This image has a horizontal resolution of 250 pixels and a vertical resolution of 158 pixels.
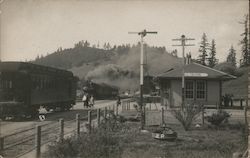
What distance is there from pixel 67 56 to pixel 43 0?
567ft

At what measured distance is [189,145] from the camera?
12.4 m

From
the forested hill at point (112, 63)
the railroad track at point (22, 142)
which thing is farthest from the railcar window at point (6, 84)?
the forested hill at point (112, 63)

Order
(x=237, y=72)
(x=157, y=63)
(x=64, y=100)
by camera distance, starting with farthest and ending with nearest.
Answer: (x=157, y=63), (x=237, y=72), (x=64, y=100)

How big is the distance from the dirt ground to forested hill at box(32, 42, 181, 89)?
1024 inches

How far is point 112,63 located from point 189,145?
14570cm

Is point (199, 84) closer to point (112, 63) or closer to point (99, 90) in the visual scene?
point (99, 90)

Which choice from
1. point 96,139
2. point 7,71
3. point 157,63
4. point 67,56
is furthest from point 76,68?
point 96,139

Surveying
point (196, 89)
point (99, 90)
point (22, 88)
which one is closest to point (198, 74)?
point (196, 89)

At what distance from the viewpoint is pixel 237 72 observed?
52.5m

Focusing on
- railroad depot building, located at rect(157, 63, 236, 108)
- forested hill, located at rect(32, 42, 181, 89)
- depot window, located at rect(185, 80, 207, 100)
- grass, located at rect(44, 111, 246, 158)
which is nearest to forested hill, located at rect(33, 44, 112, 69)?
forested hill, located at rect(32, 42, 181, 89)

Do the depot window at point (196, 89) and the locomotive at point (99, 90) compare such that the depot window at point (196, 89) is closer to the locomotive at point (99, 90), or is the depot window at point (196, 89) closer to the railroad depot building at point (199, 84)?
the railroad depot building at point (199, 84)

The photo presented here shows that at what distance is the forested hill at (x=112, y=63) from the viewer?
9119cm

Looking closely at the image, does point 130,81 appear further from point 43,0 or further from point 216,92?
point 43,0

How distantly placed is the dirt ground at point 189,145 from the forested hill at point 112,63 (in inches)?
1024
